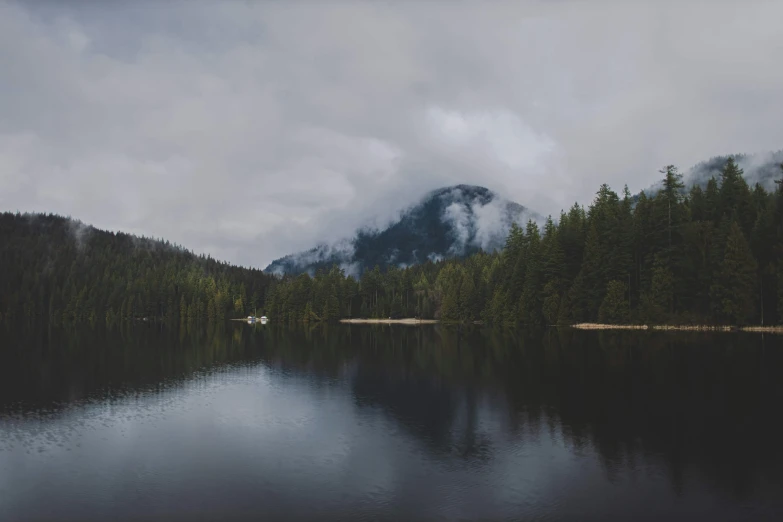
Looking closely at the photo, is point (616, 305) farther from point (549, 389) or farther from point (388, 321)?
point (388, 321)

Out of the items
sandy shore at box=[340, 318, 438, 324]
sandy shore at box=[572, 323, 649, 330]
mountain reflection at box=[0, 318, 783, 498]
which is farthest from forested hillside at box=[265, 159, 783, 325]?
sandy shore at box=[340, 318, 438, 324]

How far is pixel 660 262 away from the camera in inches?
3487

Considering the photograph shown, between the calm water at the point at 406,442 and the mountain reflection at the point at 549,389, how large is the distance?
0.19 meters

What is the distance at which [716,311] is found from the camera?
8144 centimetres

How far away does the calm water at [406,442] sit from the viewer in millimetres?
17734

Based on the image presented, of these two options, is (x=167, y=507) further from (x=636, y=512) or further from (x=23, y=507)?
(x=636, y=512)

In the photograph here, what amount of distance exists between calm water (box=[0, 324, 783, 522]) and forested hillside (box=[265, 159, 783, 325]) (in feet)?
117

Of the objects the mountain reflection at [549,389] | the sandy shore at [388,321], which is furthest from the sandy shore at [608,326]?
the sandy shore at [388,321]

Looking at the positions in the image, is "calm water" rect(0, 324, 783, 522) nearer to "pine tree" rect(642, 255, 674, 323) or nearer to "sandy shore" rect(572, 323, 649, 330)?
"pine tree" rect(642, 255, 674, 323)

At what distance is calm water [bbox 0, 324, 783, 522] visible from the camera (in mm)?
17734

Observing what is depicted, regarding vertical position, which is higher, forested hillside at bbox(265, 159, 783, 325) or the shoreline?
forested hillside at bbox(265, 159, 783, 325)

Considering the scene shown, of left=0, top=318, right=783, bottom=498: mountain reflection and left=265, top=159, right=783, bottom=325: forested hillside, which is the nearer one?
left=0, top=318, right=783, bottom=498: mountain reflection

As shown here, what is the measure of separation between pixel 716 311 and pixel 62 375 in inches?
3604

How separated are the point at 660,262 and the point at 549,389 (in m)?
63.4
